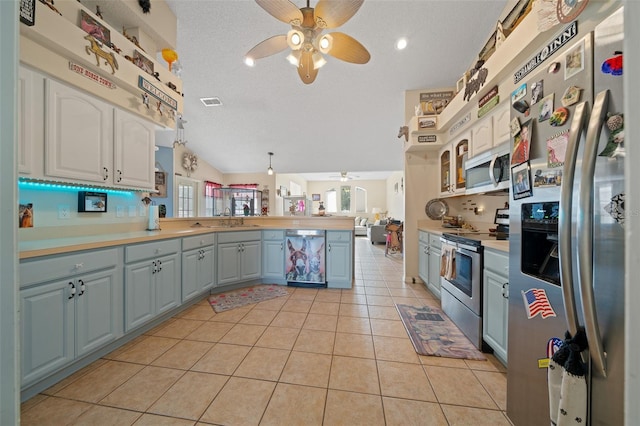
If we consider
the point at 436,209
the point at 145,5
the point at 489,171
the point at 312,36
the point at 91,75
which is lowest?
the point at 436,209

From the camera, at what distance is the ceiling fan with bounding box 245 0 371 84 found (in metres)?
1.77

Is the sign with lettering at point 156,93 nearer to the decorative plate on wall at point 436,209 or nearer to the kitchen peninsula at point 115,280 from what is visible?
the kitchen peninsula at point 115,280

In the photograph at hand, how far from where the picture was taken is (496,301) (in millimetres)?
1716

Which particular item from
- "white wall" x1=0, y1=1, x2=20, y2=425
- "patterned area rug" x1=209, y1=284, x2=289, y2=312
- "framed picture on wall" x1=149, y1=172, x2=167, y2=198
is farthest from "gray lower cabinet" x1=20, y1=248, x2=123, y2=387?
"framed picture on wall" x1=149, y1=172, x2=167, y2=198

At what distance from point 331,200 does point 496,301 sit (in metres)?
10.9

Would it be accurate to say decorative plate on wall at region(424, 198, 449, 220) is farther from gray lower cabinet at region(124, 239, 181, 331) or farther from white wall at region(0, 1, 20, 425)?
white wall at region(0, 1, 20, 425)

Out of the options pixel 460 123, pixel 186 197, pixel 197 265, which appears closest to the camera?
pixel 197 265

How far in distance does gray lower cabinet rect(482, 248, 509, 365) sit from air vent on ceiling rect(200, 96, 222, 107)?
15.4ft

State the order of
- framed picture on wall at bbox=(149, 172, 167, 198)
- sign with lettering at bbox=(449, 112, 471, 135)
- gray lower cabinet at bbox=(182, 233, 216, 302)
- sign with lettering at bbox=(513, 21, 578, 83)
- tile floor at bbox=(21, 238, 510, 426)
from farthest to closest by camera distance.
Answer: framed picture on wall at bbox=(149, 172, 167, 198) → sign with lettering at bbox=(449, 112, 471, 135) → gray lower cabinet at bbox=(182, 233, 216, 302) → tile floor at bbox=(21, 238, 510, 426) → sign with lettering at bbox=(513, 21, 578, 83)

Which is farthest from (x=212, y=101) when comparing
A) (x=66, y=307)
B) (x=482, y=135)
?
(x=482, y=135)

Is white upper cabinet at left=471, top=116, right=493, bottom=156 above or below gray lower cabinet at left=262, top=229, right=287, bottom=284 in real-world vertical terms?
above

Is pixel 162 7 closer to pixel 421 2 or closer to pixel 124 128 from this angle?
pixel 124 128

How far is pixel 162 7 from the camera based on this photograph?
2535 mm

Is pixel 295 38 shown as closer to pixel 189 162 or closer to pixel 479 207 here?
pixel 479 207
